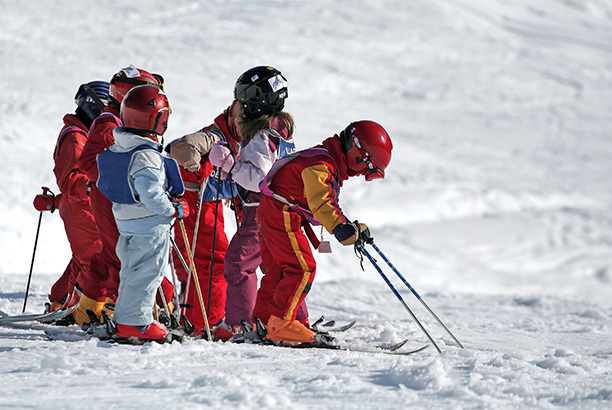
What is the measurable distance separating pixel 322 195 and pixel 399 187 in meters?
12.2

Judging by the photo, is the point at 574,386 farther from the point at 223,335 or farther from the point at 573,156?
the point at 573,156

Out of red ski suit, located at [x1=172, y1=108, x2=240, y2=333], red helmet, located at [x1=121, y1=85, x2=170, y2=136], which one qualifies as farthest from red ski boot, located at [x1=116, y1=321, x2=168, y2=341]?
red helmet, located at [x1=121, y1=85, x2=170, y2=136]

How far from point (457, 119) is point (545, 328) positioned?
51.6 feet

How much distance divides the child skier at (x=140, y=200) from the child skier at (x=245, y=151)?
78cm

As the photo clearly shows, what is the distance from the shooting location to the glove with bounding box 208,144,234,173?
14.9 ft

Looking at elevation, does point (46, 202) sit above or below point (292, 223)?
below

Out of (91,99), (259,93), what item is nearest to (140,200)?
(259,93)

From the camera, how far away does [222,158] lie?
453cm

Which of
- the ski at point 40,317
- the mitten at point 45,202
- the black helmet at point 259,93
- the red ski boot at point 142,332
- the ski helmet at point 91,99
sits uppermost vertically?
the black helmet at point 259,93

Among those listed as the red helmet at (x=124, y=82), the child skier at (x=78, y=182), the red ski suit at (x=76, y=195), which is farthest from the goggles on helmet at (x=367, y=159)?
the red ski suit at (x=76, y=195)

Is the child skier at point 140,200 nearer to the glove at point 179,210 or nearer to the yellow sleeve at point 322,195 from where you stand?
the glove at point 179,210

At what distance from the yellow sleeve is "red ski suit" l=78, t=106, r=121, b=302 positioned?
136 centimetres

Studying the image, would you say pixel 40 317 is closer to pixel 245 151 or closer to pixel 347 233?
pixel 245 151

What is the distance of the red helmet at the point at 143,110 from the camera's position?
3795mm
